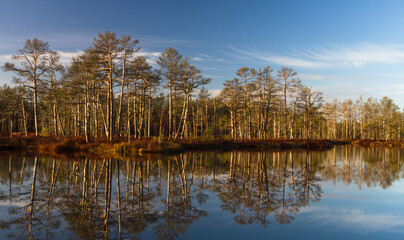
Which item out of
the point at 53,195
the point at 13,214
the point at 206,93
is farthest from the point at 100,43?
the point at 206,93

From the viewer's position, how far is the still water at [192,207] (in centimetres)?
561

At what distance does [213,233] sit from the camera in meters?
5.52

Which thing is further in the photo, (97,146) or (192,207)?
(97,146)

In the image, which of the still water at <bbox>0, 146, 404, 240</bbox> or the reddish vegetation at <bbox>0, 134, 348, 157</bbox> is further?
the reddish vegetation at <bbox>0, 134, 348, 157</bbox>

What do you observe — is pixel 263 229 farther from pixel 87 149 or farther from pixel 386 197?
pixel 87 149

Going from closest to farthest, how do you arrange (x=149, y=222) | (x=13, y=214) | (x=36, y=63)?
1. (x=149, y=222)
2. (x=13, y=214)
3. (x=36, y=63)

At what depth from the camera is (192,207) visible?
24.1ft

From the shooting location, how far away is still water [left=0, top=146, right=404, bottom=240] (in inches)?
221

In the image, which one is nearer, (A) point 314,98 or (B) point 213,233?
(B) point 213,233

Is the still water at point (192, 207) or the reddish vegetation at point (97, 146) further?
the reddish vegetation at point (97, 146)

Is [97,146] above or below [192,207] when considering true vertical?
above

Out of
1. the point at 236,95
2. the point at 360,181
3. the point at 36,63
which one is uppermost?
the point at 36,63

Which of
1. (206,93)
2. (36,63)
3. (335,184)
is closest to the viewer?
(335,184)

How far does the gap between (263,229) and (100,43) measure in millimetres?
23431
